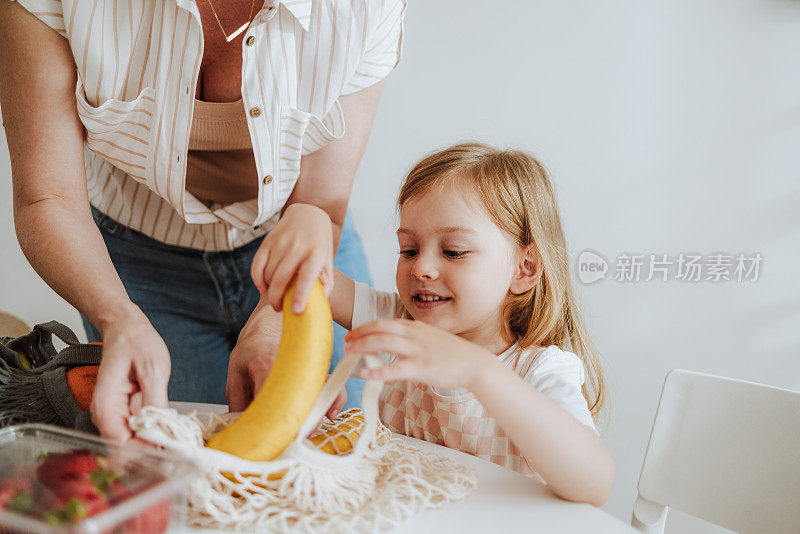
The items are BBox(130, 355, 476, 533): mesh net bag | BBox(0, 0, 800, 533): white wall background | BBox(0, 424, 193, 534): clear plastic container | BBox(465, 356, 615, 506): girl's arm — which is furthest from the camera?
BBox(0, 0, 800, 533): white wall background

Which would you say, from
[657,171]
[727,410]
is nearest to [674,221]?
[657,171]

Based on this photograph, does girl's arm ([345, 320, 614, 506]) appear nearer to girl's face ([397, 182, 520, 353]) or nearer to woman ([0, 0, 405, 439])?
woman ([0, 0, 405, 439])

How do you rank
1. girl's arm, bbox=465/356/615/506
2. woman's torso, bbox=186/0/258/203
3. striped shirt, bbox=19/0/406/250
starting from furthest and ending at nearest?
1. woman's torso, bbox=186/0/258/203
2. striped shirt, bbox=19/0/406/250
3. girl's arm, bbox=465/356/615/506

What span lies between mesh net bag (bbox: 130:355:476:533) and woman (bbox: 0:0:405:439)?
7 centimetres

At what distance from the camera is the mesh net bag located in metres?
0.49

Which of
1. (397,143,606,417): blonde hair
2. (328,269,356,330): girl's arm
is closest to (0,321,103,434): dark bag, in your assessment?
(328,269,356,330): girl's arm

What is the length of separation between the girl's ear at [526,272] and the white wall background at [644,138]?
2.60 ft

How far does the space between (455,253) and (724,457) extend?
0.53m

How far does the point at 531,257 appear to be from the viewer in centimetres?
103

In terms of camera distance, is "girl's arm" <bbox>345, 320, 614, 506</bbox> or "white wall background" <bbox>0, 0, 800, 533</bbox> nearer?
"girl's arm" <bbox>345, 320, 614, 506</bbox>

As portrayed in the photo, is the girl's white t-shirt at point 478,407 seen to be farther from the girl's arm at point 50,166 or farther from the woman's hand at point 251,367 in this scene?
the girl's arm at point 50,166

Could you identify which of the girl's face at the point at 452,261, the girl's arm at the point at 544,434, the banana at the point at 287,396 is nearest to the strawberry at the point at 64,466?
the banana at the point at 287,396

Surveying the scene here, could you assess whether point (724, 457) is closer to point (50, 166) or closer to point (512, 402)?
point (512, 402)

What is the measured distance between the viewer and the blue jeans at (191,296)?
1086 mm
